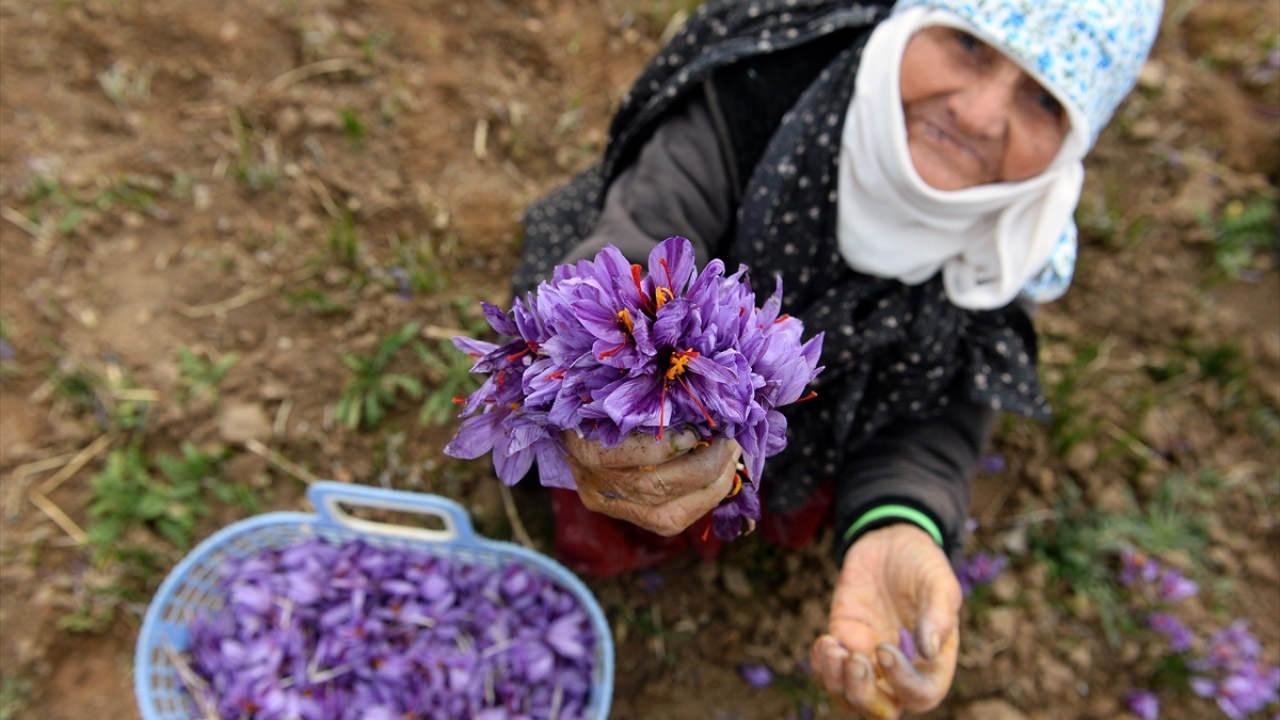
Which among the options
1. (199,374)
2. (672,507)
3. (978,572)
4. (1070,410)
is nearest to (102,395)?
(199,374)

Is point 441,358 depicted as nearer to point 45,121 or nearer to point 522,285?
point 522,285

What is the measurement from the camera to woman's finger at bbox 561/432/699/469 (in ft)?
3.08

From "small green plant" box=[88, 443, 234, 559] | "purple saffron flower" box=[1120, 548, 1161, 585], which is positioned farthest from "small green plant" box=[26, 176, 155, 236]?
"purple saffron flower" box=[1120, 548, 1161, 585]

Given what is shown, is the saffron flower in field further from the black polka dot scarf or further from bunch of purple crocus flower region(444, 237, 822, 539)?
bunch of purple crocus flower region(444, 237, 822, 539)

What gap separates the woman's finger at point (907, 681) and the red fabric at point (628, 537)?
1.74ft

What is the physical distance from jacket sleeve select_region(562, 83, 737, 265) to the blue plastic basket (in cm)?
70

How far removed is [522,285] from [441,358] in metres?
0.57

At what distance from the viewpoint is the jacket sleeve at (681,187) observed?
1.57 metres

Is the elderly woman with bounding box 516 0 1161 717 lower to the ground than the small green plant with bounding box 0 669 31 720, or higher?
higher

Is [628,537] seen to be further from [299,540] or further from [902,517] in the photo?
[299,540]

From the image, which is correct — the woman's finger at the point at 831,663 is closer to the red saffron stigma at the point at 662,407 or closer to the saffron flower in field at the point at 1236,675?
the red saffron stigma at the point at 662,407

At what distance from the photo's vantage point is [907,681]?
134cm

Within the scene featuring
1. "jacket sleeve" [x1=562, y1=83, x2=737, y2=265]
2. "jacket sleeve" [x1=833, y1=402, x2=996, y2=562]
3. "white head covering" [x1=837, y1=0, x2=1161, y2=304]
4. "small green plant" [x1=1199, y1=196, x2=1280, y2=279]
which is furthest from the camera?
"small green plant" [x1=1199, y1=196, x2=1280, y2=279]

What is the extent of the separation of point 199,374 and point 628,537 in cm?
126
